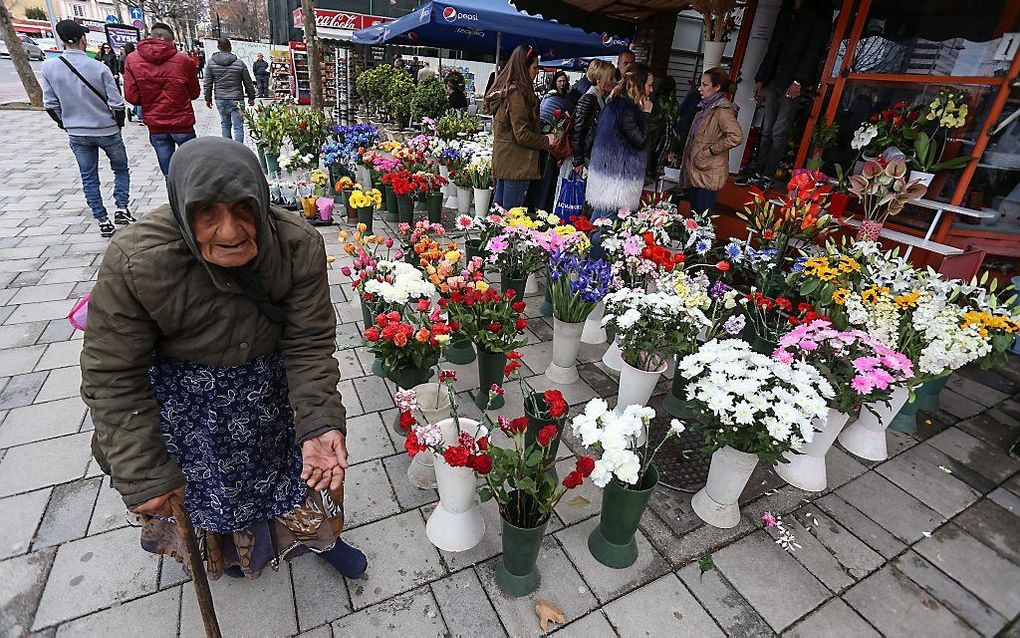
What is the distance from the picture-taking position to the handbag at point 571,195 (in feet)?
16.6

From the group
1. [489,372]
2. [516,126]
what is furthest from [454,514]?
[516,126]

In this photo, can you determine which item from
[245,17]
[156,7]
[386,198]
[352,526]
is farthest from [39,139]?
[245,17]

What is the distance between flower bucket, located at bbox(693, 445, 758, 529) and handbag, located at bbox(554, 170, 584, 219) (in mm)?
3311

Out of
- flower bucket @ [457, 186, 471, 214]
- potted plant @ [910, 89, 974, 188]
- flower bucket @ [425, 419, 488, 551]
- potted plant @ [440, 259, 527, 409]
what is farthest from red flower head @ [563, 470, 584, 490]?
flower bucket @ [457, 186, 471, 214]

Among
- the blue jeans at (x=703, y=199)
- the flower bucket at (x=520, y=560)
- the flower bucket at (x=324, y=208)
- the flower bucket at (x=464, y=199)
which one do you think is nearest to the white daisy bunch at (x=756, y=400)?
→ the flower bucket at (x=520, y=560)

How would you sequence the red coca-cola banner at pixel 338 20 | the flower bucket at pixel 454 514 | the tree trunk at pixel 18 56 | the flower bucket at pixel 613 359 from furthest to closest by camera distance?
1. the red coca-cola banner at pixel 338 20
2. the tree trunk at pixel 18 56
3. the flower bucket at pixel 613 359
4. the flower bucket at pixel 454 514

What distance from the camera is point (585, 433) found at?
187 cm

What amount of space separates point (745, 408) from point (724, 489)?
20.9 inches

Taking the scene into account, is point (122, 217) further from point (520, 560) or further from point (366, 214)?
point (520, 560)

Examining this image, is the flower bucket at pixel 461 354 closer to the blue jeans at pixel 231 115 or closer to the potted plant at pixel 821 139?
the potted plant at pixel 821 139

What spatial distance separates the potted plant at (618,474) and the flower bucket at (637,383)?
635 millimetres

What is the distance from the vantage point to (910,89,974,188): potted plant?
12.7 feet

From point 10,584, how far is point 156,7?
41934 mm

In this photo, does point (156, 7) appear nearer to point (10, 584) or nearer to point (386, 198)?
point (386, 198)
